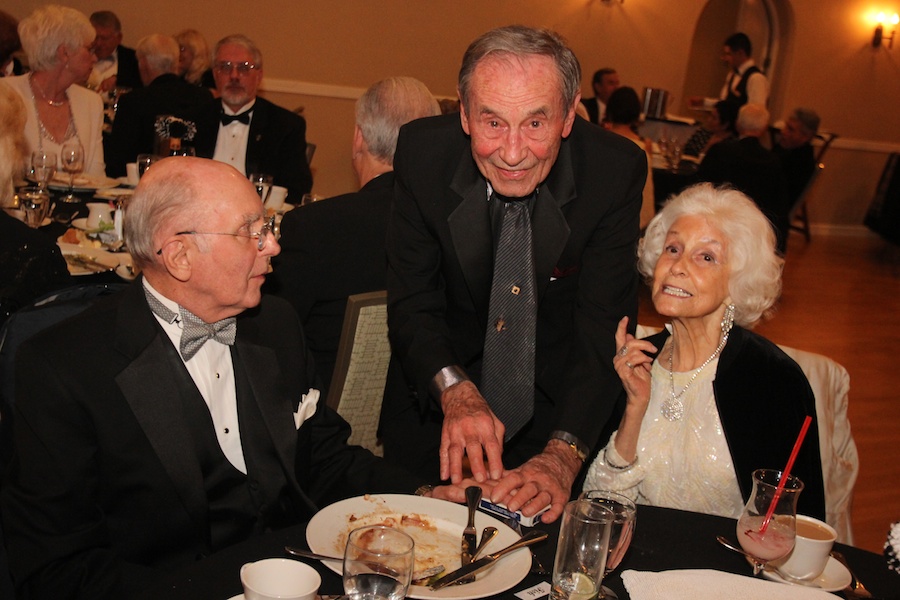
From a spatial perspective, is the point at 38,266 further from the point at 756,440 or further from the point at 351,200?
the point at 756,440

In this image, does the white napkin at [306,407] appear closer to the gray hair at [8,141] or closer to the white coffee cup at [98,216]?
the gray hair at [8,141]

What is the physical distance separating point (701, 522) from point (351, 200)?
1605 millimetres

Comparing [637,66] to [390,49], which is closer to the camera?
[390,49]

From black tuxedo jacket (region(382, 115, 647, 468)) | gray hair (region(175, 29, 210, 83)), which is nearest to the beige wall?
gray hair (region(175, 29, 210, 83))

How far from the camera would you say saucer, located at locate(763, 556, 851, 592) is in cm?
164

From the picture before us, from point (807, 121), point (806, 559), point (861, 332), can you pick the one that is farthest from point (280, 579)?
point (807, 121)

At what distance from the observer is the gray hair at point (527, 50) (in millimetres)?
2027

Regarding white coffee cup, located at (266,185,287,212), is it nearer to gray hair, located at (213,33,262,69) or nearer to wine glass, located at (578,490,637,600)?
gray hair, located at (213,33,262,69)

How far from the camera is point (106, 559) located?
179 centimetres

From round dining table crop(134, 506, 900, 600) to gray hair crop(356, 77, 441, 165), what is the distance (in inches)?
71.4

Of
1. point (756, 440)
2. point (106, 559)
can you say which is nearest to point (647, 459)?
point (756, 440)

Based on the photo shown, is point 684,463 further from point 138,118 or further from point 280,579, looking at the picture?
point 138,118

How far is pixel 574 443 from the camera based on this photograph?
218 cm

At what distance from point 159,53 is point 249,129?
1.16m
